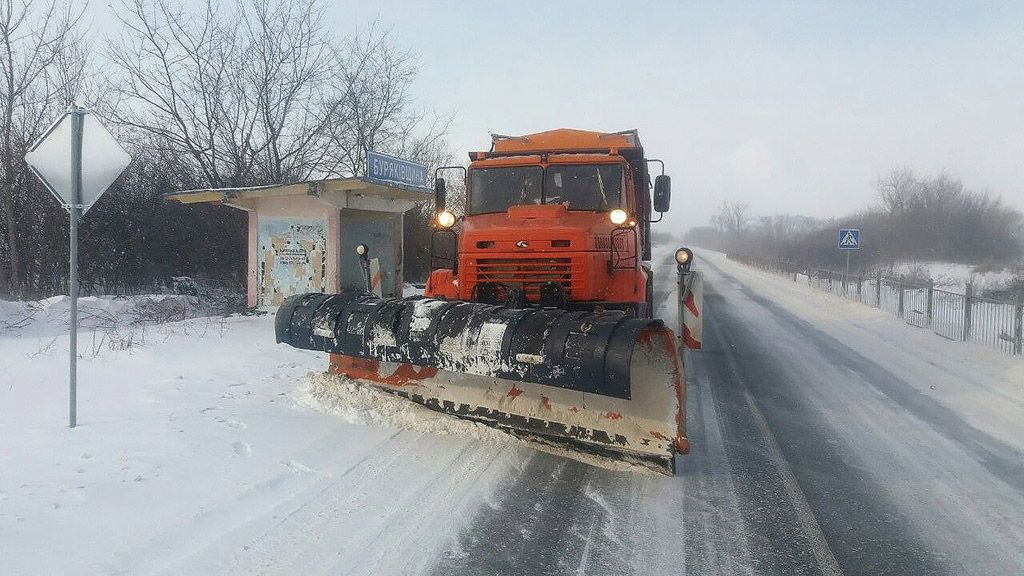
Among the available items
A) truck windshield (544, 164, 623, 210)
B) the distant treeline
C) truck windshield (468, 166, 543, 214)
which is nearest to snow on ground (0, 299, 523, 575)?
truck windshield (468, 166, 543, 214)

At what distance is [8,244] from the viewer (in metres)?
18.1

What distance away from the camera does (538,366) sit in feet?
14.8

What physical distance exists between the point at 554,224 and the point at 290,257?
869 cm

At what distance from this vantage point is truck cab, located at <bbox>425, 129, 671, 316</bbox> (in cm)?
609

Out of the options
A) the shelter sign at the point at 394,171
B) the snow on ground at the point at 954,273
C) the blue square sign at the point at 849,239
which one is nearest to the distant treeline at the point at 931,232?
the snow on ground at the point at 954,273

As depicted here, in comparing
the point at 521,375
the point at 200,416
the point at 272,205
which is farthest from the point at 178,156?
the point at 521,375

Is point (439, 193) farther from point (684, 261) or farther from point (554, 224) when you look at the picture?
point (684, 261)

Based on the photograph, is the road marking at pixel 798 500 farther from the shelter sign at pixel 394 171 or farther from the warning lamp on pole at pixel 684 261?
the shelter sign at pixel 394 171

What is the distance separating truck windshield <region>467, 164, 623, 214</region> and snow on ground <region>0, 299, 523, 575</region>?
2.65m

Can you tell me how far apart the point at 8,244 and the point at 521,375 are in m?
19.6

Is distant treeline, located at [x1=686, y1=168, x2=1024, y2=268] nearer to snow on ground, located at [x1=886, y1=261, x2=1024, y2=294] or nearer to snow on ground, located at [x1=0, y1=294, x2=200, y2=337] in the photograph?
snow on ground, located at [x1=886, y1=261, x2=1024, y2=294]

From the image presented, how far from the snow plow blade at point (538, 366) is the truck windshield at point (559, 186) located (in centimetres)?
203

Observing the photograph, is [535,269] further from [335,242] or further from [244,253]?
[244,253]

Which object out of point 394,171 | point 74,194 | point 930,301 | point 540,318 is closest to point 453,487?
point 540,318
